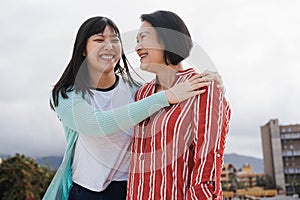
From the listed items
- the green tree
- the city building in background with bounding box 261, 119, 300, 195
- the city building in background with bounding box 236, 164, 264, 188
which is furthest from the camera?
the city building in background with bounding box 236, 164, 264, 188

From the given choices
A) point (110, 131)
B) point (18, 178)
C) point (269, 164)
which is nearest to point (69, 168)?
point (110, 131)

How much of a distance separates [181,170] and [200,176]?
90 mm

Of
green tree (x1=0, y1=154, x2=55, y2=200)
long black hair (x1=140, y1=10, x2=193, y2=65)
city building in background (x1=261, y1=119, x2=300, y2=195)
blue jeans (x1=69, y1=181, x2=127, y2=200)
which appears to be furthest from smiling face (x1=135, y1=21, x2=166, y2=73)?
city building in background (x1=261, y1=119, x2=300, y2=195)

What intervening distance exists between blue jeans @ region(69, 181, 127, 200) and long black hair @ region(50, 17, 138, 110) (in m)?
0.31

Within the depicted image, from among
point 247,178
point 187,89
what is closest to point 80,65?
point 187,89

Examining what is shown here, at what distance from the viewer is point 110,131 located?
1668 mm

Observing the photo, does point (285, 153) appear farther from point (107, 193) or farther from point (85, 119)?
point (85, 119)

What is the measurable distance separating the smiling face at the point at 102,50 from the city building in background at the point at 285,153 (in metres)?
39.5

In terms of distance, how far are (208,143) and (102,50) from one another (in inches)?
21.2

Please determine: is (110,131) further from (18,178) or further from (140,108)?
(18,178)

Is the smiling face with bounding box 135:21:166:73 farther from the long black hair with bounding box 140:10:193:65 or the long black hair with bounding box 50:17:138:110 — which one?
the long black hair with bounding box 50:17:138:110

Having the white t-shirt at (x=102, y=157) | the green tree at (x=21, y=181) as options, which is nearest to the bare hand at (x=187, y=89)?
the white t-shirt at (x=102, y=157)

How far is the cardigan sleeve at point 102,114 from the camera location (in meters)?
1.62

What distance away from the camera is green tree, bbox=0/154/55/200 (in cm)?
1639
